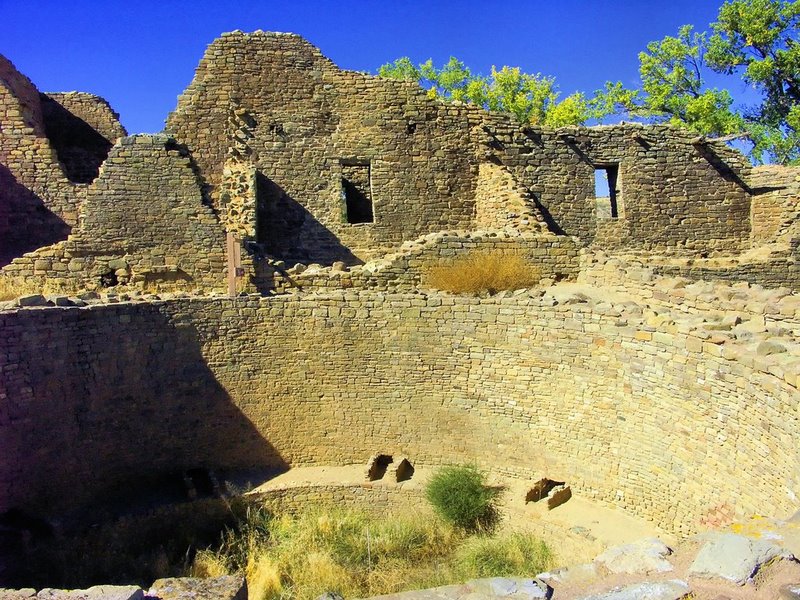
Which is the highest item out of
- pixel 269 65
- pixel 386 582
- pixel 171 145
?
pixel 269 65

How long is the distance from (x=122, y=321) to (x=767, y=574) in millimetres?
7268

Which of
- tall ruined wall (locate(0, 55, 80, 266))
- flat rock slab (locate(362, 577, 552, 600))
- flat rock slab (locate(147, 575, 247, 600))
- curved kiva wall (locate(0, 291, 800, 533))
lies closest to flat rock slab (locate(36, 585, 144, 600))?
flat rock slab (locate(147, 575, 247, 600))

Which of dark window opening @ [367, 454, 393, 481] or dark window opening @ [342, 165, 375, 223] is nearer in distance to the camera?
dark window opening @ [367, 454, 393, 481]

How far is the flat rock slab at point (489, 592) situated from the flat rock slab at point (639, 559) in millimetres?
370

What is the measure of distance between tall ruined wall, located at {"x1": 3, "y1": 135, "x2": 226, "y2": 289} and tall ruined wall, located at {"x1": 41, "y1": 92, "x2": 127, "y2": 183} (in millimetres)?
2571

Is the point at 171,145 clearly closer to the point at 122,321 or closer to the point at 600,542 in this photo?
the point at 122,321

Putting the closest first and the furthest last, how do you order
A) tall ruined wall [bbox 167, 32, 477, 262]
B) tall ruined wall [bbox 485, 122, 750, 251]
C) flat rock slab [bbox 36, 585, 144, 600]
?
flat rock slab [bbox 36, 585, 144, 600] < tall ruined wall [bbox 167, 32, 477, 262] < tall ruined wall [bbox 485, 122, 750, 251]

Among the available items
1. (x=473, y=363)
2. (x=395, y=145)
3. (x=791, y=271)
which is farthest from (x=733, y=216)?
(x=473, y=363)

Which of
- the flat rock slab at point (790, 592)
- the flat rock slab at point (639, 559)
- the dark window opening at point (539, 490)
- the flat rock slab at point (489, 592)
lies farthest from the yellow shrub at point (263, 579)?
the flat rock slab at point (790, 592)

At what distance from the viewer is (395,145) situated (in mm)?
11602

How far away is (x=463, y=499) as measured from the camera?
7.72 metres

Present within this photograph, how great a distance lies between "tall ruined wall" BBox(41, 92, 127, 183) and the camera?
1209 centimetres

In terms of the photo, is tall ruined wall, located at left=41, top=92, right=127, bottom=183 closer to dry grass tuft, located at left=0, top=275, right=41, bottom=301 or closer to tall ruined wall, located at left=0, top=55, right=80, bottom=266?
tall ruined wall, located at left=0, top=55, right=80, bottom=266

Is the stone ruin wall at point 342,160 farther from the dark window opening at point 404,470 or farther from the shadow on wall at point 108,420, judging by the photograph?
the dark window opening at point 404,470
